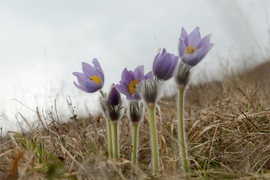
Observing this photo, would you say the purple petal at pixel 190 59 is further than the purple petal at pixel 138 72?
No

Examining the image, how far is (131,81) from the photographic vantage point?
125 centimetres

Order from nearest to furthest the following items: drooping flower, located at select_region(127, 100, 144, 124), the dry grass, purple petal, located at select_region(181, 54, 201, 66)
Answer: purple petal, located at select_region(181, 54, 201, 66) < drooping flower, located at select_region(127, 100, 144, 124) < the dry grass

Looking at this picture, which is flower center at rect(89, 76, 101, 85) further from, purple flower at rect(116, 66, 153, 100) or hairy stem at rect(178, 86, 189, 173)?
→ hairy stem at rect(178, 86, 189, 173)

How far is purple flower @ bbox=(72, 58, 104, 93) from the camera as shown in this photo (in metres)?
1.26

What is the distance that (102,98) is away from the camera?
125cm

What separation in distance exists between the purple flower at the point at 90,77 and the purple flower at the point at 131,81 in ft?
0.23

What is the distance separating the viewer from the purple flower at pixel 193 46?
1.15m

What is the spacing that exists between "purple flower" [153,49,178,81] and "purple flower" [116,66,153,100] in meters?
0.08

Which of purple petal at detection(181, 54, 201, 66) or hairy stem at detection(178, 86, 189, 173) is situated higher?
purple petal at detection(181, 54, 201, 66)

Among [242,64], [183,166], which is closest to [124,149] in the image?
→ [183,166]

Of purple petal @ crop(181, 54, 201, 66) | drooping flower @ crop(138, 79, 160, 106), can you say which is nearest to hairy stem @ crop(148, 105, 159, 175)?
drooping flower @ crop(138, 79, 160, 106)

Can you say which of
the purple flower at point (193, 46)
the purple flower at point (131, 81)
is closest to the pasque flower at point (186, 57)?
the purple flower at point (193, 46)

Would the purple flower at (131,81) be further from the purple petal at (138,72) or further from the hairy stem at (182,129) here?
the hairy stem at (182,129)

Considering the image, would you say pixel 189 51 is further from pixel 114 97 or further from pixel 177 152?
pixel 177 152
